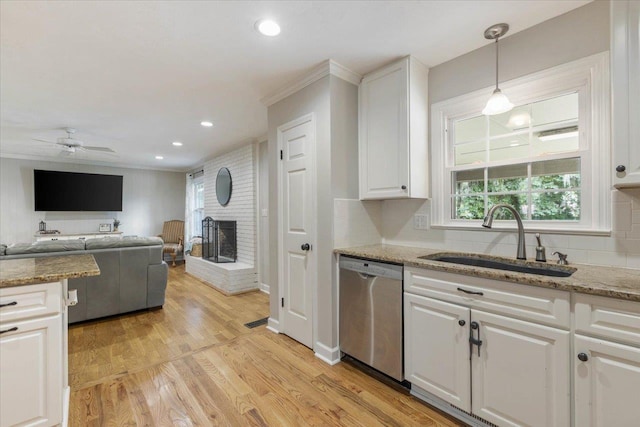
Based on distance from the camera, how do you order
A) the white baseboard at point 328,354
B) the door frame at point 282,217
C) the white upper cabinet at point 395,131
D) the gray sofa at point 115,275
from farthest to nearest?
the gray sofa at point 115,275, the door frame at point 282,217, the white baseboard at point 328,354, the white upper cabinet at point 395,131

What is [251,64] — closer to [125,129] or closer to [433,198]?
[433,198]

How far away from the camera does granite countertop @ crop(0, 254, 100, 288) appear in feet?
4.43

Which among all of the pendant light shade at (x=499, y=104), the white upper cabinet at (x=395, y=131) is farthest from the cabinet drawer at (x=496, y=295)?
the pendant light shade at (x=499, y=104)

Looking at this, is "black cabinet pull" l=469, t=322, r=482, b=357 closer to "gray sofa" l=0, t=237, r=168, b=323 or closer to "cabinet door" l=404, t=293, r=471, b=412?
"cabinet door" l=404, t=293, r=471, b=412

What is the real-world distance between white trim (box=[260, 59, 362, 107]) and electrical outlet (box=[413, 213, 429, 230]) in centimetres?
127

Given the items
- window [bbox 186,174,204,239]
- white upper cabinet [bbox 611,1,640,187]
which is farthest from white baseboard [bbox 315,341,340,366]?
window [bbox 186,174,204,239]

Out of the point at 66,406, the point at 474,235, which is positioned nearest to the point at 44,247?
the point at 66,406

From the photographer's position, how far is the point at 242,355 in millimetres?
2424

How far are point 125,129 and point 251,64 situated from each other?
108 inches

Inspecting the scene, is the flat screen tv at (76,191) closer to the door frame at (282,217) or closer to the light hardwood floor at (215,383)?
the light hardwood floor at (215,383)

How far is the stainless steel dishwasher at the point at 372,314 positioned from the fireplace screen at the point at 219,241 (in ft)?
10.4

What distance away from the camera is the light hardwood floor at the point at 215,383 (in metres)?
1.70

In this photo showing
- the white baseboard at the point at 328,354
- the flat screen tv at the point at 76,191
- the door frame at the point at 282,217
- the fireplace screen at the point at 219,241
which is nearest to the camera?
the white baseboard at the point at 328,354

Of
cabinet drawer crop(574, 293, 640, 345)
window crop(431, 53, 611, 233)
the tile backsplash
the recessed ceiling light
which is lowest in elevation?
cabinet drawer crop(574, 293, 640, 345)
